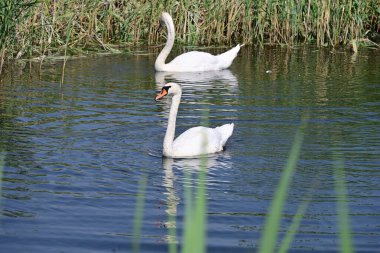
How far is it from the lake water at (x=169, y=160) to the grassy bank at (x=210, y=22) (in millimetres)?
1128

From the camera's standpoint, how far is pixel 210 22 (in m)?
15.6

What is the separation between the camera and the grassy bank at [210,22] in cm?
1494

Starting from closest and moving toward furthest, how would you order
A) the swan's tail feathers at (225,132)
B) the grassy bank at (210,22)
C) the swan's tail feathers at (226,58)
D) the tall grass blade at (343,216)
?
the tall grass blade at (343,216) → the swan's tail feathers at (225,132) → the swan's tail feathers at (226,58) → the grassy bank at (210,22)

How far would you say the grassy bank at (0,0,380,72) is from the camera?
1494 cm

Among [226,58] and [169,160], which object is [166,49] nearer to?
[226,58]

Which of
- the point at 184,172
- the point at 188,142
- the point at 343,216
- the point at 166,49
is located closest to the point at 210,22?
the point at 166,49

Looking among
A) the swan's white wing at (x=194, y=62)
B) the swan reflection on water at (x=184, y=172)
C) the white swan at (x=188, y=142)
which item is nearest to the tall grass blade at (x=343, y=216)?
the swan reflection on water at (x=184, y=172)

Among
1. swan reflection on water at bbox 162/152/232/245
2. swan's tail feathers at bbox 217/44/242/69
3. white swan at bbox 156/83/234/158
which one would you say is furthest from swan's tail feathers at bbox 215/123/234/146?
swan's tail feathers at bbox 217/44/242/69

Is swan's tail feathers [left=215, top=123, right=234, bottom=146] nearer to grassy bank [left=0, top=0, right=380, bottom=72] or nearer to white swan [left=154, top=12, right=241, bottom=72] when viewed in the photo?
white swan [left=154, top=12, right=241, bottom=72]

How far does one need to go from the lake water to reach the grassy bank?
3.70ft

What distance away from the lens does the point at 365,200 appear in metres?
6.95

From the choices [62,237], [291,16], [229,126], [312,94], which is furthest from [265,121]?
[291,16]

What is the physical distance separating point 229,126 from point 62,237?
10.6ft

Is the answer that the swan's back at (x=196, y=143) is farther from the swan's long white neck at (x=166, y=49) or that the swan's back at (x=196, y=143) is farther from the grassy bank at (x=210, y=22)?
the grassy bank at (x=210, y=22)
